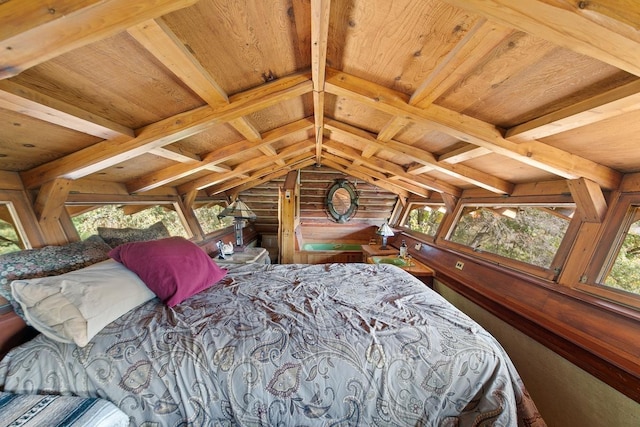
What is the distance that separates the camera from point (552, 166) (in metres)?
1.45

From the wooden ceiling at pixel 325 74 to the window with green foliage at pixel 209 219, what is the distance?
1919 mm

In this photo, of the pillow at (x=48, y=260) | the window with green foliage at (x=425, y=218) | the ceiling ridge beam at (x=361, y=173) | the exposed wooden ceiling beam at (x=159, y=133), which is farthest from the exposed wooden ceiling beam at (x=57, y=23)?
the window with green foliage at (x=425, y=218)

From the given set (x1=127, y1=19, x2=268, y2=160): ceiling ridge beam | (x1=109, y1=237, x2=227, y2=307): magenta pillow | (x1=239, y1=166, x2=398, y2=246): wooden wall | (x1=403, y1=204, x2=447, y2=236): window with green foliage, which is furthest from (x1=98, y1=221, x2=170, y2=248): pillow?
(x1=403, y1=204, x2=447, y2=236): window with green foliage

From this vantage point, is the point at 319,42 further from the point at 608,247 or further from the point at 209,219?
the point at 209,219

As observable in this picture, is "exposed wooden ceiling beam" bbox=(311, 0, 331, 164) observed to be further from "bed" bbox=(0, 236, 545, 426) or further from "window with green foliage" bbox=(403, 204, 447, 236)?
"window with green foliage" bbox=(403, 204, 447, 236)

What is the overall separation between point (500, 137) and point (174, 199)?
3.32 metres

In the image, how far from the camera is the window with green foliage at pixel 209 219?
12.6ft

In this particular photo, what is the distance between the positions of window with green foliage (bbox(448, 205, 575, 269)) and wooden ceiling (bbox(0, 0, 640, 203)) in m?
0.40

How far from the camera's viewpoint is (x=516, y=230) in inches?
92.4

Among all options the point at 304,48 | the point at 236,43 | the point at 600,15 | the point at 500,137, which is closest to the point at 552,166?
the point at 500,137

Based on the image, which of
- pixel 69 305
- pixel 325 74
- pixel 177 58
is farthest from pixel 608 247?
pixel 69 305

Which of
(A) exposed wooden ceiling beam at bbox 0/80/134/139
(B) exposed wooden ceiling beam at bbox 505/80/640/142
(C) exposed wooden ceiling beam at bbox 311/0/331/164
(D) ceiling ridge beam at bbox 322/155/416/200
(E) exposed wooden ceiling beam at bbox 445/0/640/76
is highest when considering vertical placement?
(B) exposed wooden ceiling beam at bbox 505/80/640/142

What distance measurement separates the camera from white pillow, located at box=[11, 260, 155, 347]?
1131mm

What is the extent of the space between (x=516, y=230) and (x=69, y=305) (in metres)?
3.35
